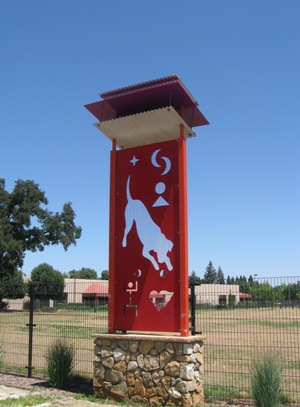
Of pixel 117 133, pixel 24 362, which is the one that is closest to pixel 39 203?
pixel 24 362

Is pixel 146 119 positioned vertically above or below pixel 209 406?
above

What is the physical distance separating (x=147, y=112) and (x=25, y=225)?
128ft

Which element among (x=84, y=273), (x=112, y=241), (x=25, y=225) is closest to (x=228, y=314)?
(x=112, y=241)

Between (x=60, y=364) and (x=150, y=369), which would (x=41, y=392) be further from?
(x=150, y=369)

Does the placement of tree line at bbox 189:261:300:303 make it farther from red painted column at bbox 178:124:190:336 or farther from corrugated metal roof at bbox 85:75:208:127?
corrugated metal roof at bbox 85:75:208:127

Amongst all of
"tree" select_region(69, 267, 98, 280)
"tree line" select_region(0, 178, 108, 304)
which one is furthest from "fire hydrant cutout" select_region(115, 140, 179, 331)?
"tree" select_region(69, 267, 98, 280)

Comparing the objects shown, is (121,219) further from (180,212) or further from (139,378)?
(139,378)

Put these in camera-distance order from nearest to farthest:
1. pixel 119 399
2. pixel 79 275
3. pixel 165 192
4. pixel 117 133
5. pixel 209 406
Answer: pixel 209 406 → pixel 119 399 → pixel 165 192 → pixel 117 133 → pixel 79 275

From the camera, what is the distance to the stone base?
776cm

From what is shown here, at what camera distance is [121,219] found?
9.34 m

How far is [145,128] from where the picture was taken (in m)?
9.26

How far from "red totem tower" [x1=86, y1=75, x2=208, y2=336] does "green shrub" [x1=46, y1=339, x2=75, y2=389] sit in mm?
1393

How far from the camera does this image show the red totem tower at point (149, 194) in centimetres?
844

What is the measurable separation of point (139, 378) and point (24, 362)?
5.75m
